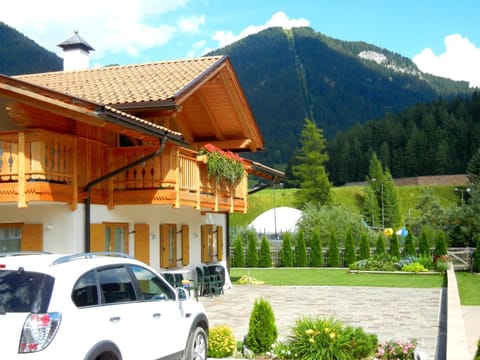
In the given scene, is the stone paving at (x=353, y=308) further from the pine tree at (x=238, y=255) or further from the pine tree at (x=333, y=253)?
the pine tree at (x=238, y=255)

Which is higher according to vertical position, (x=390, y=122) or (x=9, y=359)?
(x=390, y=122)

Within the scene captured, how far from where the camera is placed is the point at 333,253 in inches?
1367

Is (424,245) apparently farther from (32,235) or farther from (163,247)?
(32,235)

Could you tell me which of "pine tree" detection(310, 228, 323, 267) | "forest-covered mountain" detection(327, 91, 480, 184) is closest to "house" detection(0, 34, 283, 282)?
"pine tree" detection(310, 228, 323, 267)

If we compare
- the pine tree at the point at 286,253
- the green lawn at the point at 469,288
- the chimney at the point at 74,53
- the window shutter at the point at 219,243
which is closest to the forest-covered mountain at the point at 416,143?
the pine tree at the point at 286,253

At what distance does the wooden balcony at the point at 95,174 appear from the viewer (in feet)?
39.2

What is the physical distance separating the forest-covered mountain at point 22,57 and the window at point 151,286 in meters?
149

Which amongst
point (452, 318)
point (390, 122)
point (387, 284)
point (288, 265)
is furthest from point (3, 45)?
point (452, 318)

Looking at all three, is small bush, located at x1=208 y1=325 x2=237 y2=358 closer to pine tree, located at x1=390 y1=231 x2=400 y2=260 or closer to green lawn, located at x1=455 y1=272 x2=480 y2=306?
green lawn, located at x1=455 y1=272 x2=480 y2=306

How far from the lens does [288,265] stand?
35.2 meters

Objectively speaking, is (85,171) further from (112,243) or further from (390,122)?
(390,122)

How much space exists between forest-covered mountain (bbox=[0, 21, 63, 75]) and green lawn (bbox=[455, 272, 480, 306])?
448 feet

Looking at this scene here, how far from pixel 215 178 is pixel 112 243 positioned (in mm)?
3815

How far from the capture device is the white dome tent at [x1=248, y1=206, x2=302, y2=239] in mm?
42781
